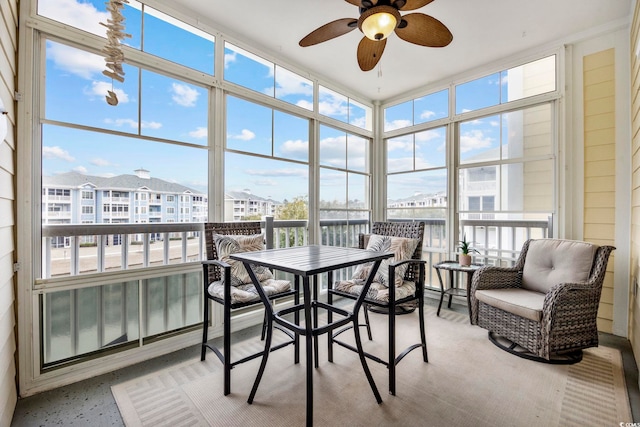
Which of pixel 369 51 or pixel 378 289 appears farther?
pixel 378 289

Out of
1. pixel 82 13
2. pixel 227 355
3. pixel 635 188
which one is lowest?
pixel 227 355

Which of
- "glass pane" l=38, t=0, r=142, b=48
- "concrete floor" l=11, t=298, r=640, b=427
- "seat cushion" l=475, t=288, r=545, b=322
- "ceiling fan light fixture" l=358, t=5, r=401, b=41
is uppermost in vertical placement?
"glass pane" l=38, t=0, r=142, b=48

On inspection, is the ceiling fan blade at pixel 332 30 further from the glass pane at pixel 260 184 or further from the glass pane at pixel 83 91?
the glass pane at pixel 83 91

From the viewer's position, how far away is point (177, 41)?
262 cm

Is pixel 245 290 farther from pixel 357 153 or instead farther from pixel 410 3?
pixel 357 153

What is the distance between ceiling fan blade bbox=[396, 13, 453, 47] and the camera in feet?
6.40

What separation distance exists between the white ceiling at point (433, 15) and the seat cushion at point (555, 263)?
2.05m

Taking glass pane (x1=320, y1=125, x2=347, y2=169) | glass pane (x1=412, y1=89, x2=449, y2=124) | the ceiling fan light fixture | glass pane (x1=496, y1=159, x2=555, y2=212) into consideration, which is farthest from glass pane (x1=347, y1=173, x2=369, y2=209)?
the ceiling fan light fixture

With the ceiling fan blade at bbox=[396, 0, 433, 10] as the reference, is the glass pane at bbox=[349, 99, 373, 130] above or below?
above

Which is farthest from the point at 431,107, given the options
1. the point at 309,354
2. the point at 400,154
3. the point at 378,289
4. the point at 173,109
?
the point at 309,354

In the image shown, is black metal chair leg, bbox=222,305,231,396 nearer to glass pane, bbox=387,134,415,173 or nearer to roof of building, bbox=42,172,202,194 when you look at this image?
roof of building, bbox=42,172,202,194

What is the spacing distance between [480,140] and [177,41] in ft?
11.4

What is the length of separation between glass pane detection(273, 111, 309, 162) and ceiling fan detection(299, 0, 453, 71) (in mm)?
1244

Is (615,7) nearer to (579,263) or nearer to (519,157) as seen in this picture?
(519,157)
